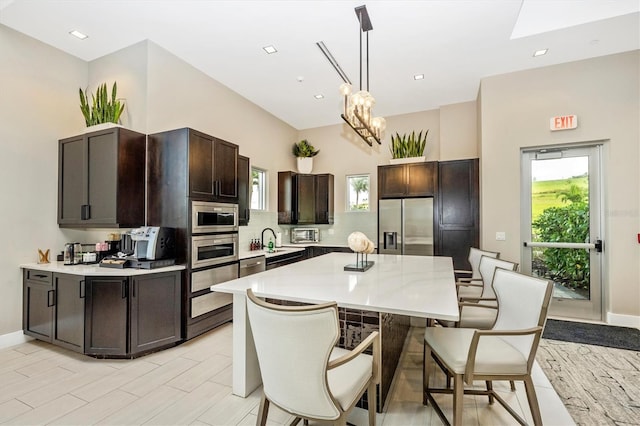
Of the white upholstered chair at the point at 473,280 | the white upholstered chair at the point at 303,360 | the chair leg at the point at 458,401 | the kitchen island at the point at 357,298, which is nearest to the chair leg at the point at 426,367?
the kitchen island at the point at 357,298

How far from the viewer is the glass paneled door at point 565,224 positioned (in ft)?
12.9

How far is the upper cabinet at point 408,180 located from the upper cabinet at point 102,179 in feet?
12.1

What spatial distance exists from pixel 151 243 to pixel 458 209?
4318 mm

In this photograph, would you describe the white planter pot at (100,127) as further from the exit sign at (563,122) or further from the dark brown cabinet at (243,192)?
the exit sign at (563,122)

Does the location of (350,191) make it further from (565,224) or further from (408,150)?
A: (565,224)

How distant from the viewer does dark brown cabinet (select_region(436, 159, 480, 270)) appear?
15.2ft

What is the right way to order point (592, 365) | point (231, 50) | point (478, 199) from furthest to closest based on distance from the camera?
point (478, 199)
point (231, 50)
point (592, 365)

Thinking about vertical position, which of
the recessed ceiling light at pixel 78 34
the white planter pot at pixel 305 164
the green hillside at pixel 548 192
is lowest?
the green hillside at pixel 548 192

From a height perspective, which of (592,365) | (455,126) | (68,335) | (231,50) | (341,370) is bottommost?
(592,365)

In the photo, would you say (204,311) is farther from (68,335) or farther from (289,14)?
(289,14)

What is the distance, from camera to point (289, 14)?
300 centimetres

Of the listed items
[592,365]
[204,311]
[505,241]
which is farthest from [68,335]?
[505,241]

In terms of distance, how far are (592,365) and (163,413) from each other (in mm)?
3650

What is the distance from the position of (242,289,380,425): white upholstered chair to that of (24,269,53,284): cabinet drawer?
2.93 m
